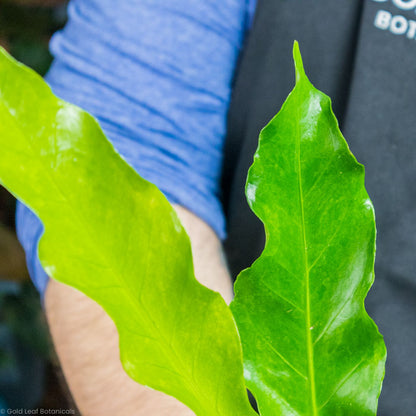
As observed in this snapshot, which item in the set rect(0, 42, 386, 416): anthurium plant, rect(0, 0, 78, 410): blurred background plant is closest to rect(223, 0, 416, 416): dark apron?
rect(0, 42, 386, 416): anthurium plant

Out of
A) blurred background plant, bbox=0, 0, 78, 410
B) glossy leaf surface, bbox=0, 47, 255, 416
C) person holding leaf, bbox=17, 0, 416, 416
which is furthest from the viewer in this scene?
blurred background plant, bbox=0, 0, 78, 410

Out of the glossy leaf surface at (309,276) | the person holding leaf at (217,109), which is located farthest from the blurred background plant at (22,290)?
the glossy leaf surface at (309,276)

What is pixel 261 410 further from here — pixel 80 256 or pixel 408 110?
pixel 408 110

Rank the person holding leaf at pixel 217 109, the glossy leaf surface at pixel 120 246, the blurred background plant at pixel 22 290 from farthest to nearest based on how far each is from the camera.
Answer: the blurred background plant at pixel 22 290, the person holding leaf at pixel 217 109, the glossy leaf surface at pixel 120 246

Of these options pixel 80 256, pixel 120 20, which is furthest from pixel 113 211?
pixel 120 20

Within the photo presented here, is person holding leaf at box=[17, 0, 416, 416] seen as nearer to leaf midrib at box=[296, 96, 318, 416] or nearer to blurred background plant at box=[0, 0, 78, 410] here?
leaf midrib at box=[296, 96, 318, 416]

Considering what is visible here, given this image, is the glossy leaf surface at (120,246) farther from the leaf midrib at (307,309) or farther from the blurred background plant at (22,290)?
the blurred background plant at (22,290)
